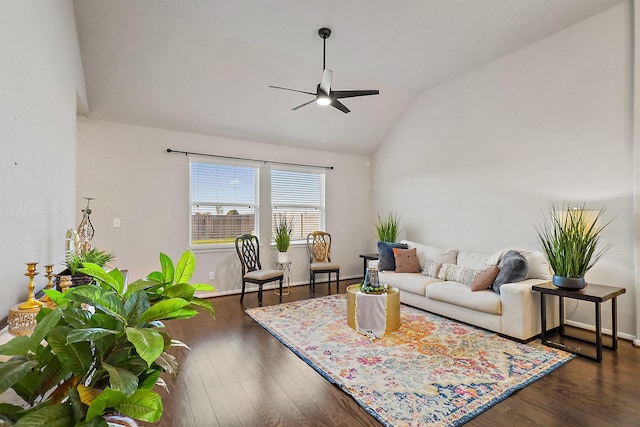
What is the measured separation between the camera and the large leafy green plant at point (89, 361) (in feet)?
1.97

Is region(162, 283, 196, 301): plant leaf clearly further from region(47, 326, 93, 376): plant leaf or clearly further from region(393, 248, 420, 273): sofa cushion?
region(393, 248, 420, 273): sofa cushion

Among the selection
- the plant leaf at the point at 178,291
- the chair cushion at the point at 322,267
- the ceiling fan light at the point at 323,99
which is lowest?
the chair cushion at the point at 322,267

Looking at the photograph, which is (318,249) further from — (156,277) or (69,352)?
(69,352)

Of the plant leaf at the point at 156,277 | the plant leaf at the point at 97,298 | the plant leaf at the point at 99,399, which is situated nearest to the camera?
the plant leaf at the point at 99,399

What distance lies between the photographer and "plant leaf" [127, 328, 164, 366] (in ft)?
1.97

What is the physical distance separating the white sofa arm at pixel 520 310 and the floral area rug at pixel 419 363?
0.13m

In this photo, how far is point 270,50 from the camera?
4.07m

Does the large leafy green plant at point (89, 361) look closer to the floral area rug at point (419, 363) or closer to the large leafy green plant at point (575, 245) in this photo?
the floral area rug at point (419, 363)

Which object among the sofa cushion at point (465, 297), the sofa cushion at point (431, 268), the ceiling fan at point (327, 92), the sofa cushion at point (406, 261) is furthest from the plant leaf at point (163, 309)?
the sofa cushion at point (406, 261)

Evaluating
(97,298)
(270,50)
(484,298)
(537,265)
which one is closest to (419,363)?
(484,298)

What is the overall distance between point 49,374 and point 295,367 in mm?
2247

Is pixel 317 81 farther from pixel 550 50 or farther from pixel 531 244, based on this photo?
pixel 531 244

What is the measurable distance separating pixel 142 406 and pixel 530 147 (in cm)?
471

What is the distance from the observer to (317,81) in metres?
4.68
